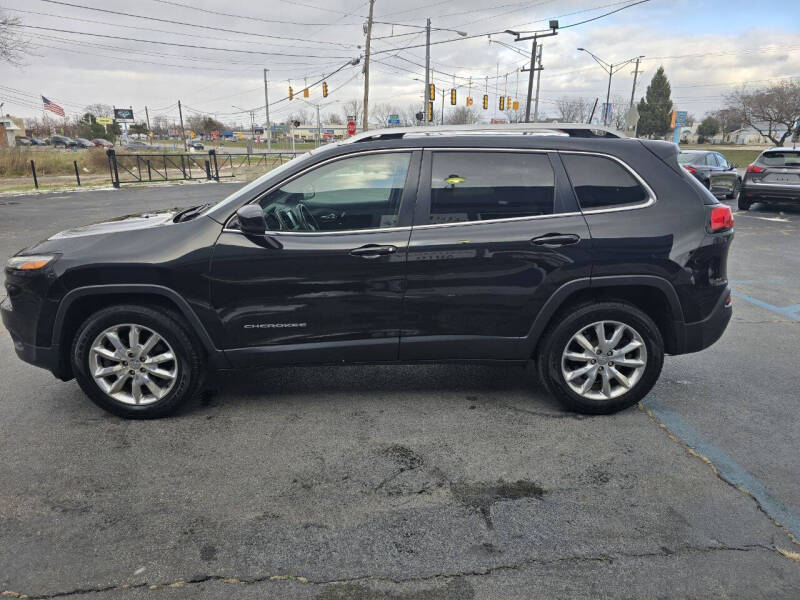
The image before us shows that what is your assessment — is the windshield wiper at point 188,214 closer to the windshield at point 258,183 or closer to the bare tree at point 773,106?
the windshield at point 258,183

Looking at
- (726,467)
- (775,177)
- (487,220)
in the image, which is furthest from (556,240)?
(775,177)

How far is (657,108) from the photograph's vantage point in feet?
289

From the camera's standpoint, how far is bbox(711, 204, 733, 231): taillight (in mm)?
3639

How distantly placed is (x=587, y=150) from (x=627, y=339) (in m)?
1.26

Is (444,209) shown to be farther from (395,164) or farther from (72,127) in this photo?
(72,127)

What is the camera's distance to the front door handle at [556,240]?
3.51 m

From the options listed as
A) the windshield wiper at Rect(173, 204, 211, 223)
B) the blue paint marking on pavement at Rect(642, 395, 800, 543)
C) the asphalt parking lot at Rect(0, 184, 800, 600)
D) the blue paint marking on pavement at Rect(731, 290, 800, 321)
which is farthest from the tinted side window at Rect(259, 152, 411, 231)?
the blue paint marking on pavement at Rect(731, 290, 800, 321)

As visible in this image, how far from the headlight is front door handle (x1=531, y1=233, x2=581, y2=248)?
120 inches

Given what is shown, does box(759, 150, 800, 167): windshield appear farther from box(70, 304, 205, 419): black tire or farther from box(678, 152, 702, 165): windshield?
box(70, 304, 205, 419): black tire

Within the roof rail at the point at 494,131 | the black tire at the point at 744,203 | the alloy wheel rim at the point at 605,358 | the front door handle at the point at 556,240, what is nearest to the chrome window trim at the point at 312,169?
the roof rail at the point at 494,131

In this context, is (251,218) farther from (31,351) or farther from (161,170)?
(161,170)

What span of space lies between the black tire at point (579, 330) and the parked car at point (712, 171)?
1442cm

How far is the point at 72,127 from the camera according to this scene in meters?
98.1

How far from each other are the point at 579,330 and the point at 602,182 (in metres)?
0.97
